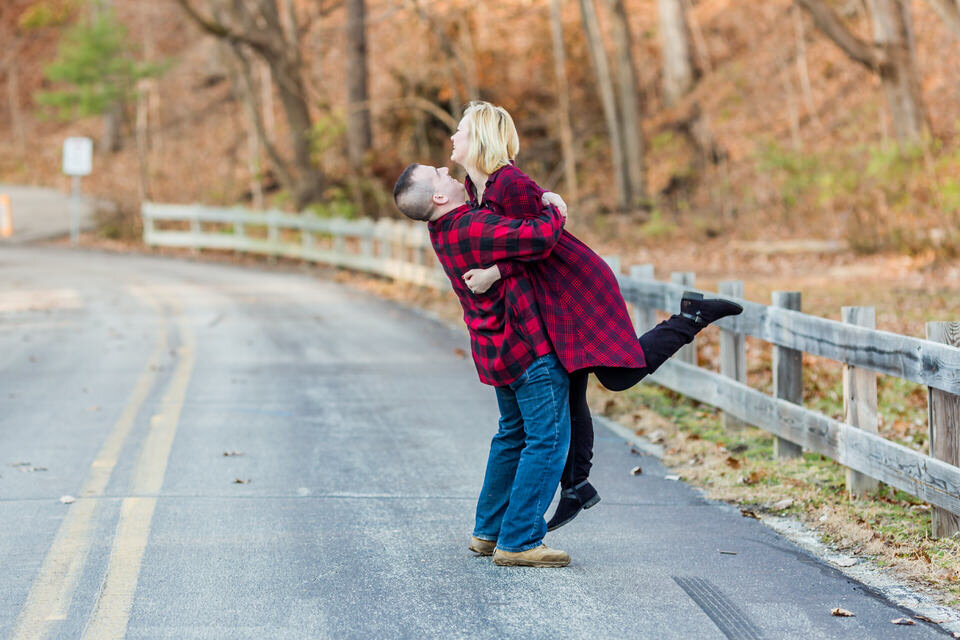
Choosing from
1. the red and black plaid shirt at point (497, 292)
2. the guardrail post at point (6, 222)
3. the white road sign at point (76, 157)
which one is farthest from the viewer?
the guardrail post at point (6, 222)

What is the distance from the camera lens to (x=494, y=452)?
5.64 meters

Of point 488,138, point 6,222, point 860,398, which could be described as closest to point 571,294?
point 488,138

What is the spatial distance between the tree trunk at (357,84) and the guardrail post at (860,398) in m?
22.7

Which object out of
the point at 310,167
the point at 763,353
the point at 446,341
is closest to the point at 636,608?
the point at 763,353

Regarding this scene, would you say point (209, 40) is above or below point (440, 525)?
above

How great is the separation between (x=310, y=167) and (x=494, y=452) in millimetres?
23790

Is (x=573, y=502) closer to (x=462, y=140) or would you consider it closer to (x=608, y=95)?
(x=462, y=140)

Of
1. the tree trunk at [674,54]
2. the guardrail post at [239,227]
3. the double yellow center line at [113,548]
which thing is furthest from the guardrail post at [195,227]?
the double yellow center line at [113,548]

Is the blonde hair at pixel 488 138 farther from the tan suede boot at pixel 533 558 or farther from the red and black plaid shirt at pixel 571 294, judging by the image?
the tan suede boot at pixel 533 558

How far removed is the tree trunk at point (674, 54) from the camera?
32.8m

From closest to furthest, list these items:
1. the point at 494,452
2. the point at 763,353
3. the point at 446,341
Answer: the point at 494,452
the point at 763,353
the point at 446,341

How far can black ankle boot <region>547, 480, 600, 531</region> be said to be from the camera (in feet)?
18.8

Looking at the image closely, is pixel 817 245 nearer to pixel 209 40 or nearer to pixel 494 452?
pixel 494 452

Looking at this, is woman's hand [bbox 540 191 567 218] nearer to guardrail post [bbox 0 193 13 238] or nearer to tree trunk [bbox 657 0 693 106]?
tree trunk [bbox 657 0 693 106]
